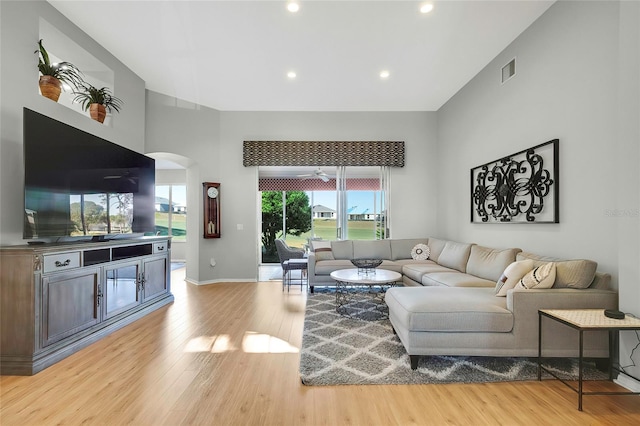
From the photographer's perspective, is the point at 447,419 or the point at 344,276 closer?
the point at 447,419

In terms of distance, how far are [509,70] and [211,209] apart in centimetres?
513

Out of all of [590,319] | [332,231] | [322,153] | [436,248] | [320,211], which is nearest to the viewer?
[590,319]

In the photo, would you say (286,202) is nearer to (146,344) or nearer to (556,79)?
(146,344)

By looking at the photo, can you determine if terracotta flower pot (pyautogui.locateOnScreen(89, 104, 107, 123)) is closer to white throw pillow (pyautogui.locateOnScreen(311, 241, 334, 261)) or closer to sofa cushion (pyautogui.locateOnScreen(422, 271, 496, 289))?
white throw pillow (pyautogui.locateOnScreen(311, 241, 334, 261))

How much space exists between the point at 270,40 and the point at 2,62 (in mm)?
2541

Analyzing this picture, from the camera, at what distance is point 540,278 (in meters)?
2.40

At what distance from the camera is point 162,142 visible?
5.29m

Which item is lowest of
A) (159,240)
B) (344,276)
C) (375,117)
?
(344,276)

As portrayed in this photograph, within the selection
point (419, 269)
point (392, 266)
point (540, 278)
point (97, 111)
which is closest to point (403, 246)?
point (392, 266)

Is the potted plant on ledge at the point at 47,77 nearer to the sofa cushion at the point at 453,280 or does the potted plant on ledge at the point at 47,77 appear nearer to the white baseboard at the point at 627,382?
the sofa cushion at the point at 453,280

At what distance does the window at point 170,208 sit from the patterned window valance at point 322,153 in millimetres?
4115

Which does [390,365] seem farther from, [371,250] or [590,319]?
[371,250]

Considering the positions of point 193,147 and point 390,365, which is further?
point 193,147

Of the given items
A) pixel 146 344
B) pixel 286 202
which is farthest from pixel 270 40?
pixel 286 202
